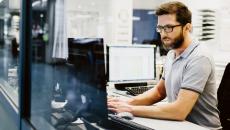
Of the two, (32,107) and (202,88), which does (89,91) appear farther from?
(32,107)

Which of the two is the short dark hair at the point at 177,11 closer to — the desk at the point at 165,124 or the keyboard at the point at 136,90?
the desk at the point at 165,124

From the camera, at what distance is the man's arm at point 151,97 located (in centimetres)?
217

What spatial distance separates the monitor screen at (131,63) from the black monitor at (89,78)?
3.90 feet

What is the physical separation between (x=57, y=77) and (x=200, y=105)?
838 mm

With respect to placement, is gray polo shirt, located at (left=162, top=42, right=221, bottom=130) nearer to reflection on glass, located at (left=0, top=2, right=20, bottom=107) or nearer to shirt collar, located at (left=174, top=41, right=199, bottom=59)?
shirt collar, located at (left=174, top=41, right=199, bottom=59)

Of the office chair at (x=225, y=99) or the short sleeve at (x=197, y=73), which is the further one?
the office chair at (x=225, y=99)

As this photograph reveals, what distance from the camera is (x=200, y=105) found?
75.7 inches

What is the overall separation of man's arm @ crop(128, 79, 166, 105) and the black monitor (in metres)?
0.58

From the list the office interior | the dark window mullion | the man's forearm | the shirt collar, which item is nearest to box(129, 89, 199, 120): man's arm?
the man's forearm

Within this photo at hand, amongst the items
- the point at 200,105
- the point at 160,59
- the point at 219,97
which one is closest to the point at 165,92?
the point at 200,105

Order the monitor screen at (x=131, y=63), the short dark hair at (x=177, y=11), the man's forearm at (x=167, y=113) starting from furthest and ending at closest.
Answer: the monitor screen at (x=131, y=63)
the short dark hair at (x=177, y=11)
the man's forearm at (x=167, y=113)

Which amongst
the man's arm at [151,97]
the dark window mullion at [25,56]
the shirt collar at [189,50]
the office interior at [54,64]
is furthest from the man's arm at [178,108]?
the dark window mullion at [25,56]

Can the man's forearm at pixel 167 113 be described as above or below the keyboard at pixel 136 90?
above

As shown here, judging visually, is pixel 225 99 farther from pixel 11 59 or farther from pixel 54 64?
pixel 11 59
